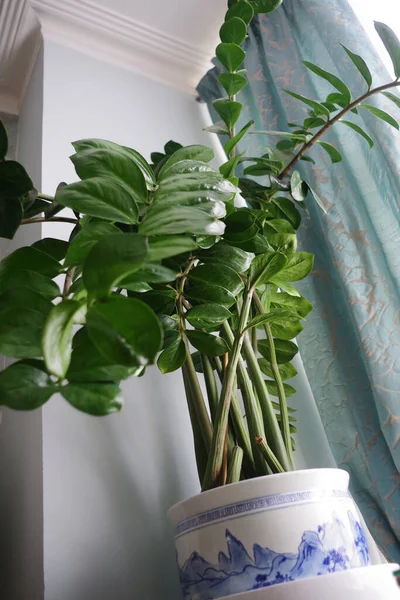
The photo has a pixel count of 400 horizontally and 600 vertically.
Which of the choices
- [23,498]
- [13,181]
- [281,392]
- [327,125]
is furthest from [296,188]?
[23,498]

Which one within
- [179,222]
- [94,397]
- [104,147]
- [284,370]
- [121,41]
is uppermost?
[121,41]

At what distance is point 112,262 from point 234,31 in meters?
0.66

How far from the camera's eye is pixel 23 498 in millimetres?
885

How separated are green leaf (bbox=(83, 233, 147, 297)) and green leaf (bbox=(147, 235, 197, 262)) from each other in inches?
0.9

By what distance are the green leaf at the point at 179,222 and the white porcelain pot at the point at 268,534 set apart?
306mm

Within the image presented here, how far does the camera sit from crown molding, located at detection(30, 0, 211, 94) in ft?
4.57

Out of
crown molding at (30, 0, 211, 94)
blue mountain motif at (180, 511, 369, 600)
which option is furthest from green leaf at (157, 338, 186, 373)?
crown molding at (30, 0, 211, 94)

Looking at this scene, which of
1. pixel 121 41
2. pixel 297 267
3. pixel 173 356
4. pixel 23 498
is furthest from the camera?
pixel 121 41

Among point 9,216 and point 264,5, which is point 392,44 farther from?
point 9,216

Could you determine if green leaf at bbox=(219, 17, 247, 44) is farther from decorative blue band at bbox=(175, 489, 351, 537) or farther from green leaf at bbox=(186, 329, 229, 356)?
decorative blue band at bbox=(175, 489, 351, 537)

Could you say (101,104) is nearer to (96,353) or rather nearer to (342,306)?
(342,306)

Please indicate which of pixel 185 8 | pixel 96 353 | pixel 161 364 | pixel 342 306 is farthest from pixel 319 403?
pixel 185 8

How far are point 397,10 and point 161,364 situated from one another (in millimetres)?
974

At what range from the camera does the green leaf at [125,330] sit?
0.29m
